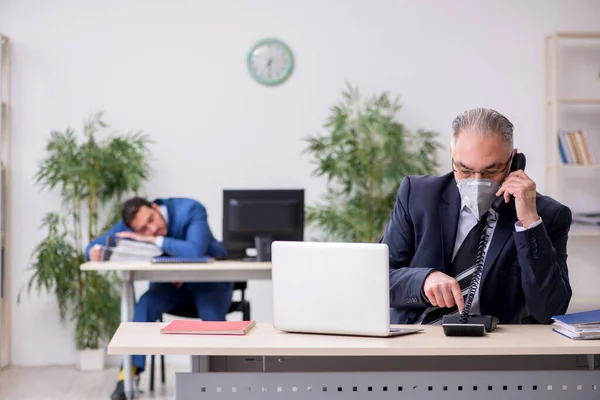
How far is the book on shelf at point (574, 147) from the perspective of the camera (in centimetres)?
618

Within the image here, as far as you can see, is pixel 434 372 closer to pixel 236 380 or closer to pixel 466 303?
pixel 466 303

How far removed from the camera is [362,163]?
598 centimetres

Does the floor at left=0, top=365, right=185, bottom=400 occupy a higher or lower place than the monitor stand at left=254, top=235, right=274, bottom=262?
lower

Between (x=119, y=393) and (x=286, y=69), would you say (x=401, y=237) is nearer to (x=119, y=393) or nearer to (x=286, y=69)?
(x=119, y=393)

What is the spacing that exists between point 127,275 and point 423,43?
112 inches

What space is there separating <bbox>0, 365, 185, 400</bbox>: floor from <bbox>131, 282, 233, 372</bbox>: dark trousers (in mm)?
494

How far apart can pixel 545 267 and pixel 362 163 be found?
348cm

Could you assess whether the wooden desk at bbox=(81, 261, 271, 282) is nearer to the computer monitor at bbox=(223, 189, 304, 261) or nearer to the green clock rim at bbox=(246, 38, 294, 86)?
the computer monitor at bbox=(223, 189, 304, 261)

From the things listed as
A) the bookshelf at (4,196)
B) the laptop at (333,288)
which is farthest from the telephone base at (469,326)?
the bookshelf at (4,196)

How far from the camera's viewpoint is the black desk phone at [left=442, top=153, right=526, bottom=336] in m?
2.43

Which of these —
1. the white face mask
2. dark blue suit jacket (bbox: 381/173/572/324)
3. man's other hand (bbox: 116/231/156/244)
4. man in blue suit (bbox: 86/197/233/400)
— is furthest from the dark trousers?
the white face mask

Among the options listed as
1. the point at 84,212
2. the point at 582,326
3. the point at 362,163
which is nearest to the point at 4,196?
the point at 84,212

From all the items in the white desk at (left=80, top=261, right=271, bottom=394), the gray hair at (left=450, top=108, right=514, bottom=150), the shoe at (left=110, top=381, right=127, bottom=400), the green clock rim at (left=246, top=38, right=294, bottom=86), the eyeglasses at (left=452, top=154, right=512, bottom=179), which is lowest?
the shoe at (left=110, top=381, right=127, bottom=400)

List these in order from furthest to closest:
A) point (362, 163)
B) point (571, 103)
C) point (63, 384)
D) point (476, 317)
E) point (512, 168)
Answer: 1. point (571, 103)
2. point (362, 163)
3. point (63, 384)
4. point (512, 168)
5. point (476, 317)
